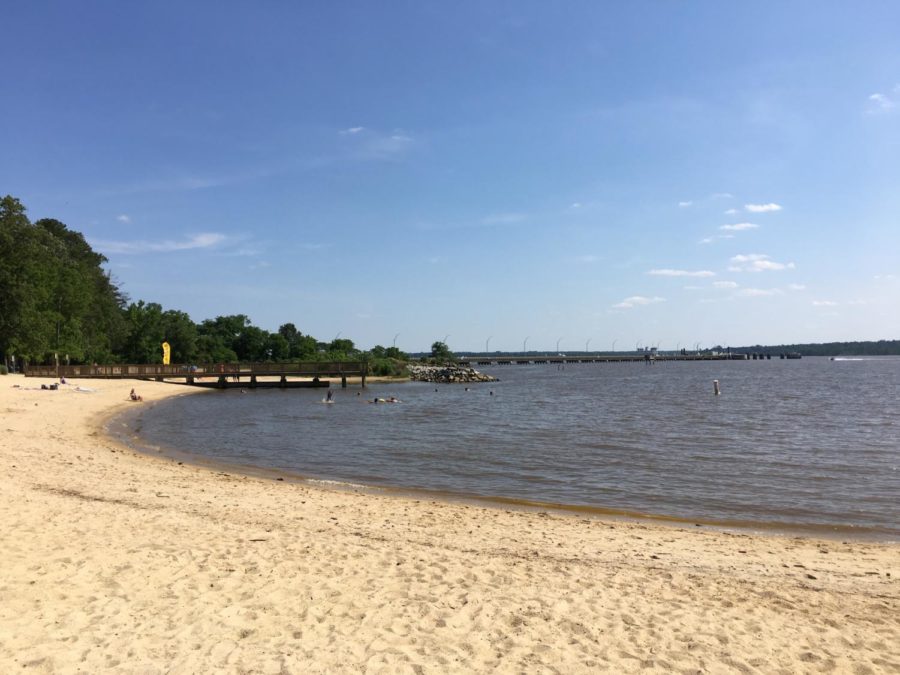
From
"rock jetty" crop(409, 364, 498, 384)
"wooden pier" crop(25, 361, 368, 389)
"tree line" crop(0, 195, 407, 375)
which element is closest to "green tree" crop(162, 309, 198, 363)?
"tree line" crop(0, 195, 407, 375)

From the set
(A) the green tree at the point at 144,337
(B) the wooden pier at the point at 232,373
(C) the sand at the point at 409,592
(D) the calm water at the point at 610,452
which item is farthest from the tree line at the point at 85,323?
(C) the sand at the point at 409,592

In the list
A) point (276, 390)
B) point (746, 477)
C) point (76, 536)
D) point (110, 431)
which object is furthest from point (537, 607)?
point (276, 390)

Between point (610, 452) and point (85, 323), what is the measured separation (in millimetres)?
71074

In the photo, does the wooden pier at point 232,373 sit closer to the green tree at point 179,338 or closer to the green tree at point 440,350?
the green tree at point 179,338

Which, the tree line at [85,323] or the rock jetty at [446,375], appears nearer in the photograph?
the tree line at [85,323]

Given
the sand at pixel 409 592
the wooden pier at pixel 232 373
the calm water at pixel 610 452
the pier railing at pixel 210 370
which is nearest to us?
the sand at pixel 409 592

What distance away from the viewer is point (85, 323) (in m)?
73.1

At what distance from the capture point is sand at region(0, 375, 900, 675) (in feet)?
19.1

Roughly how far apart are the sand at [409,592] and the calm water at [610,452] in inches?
132

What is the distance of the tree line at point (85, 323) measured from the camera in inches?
2127

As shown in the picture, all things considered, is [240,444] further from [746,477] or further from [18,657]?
[18,657]

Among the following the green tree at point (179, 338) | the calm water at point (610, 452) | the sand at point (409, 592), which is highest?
the green tree at point (179, 338)

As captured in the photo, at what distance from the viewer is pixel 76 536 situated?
9.21 m

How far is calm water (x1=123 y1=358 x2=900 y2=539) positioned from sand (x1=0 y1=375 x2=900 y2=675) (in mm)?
3355
